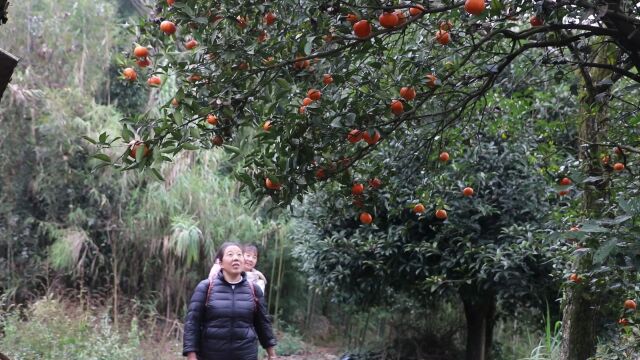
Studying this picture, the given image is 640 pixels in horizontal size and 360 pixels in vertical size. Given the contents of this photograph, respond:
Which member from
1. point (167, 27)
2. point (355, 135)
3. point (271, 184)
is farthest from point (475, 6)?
point (167, 27)

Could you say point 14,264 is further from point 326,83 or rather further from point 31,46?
point 326,83

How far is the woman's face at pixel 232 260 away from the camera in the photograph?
15.1 ft

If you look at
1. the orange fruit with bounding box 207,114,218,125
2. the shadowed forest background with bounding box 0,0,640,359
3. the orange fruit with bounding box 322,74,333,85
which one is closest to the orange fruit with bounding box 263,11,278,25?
the orange fruit with bounding box 322,74,333,85

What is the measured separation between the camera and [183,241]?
337 inches

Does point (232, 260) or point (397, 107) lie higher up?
point (397, 107)

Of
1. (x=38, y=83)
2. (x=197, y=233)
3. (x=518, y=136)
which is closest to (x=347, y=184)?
(x=518, y=136)

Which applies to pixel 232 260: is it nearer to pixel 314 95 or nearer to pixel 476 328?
pixel 314 95

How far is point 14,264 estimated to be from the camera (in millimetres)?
8922

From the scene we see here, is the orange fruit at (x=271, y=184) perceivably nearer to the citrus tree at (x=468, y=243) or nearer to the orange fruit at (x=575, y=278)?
the orange fruit at (x=575, y=278)

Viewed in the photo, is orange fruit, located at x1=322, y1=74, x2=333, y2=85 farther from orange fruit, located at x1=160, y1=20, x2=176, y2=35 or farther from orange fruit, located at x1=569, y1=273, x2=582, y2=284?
orange fruit, located at x1=569, y1=273, x2=582, y2=284

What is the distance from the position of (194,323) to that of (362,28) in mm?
2494

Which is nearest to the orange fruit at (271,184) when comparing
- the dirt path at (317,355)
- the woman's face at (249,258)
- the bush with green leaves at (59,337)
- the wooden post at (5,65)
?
the wooden post at (5,65)

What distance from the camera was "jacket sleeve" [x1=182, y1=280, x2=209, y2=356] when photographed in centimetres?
451

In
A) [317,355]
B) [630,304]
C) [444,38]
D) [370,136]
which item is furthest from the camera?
[317,355]
